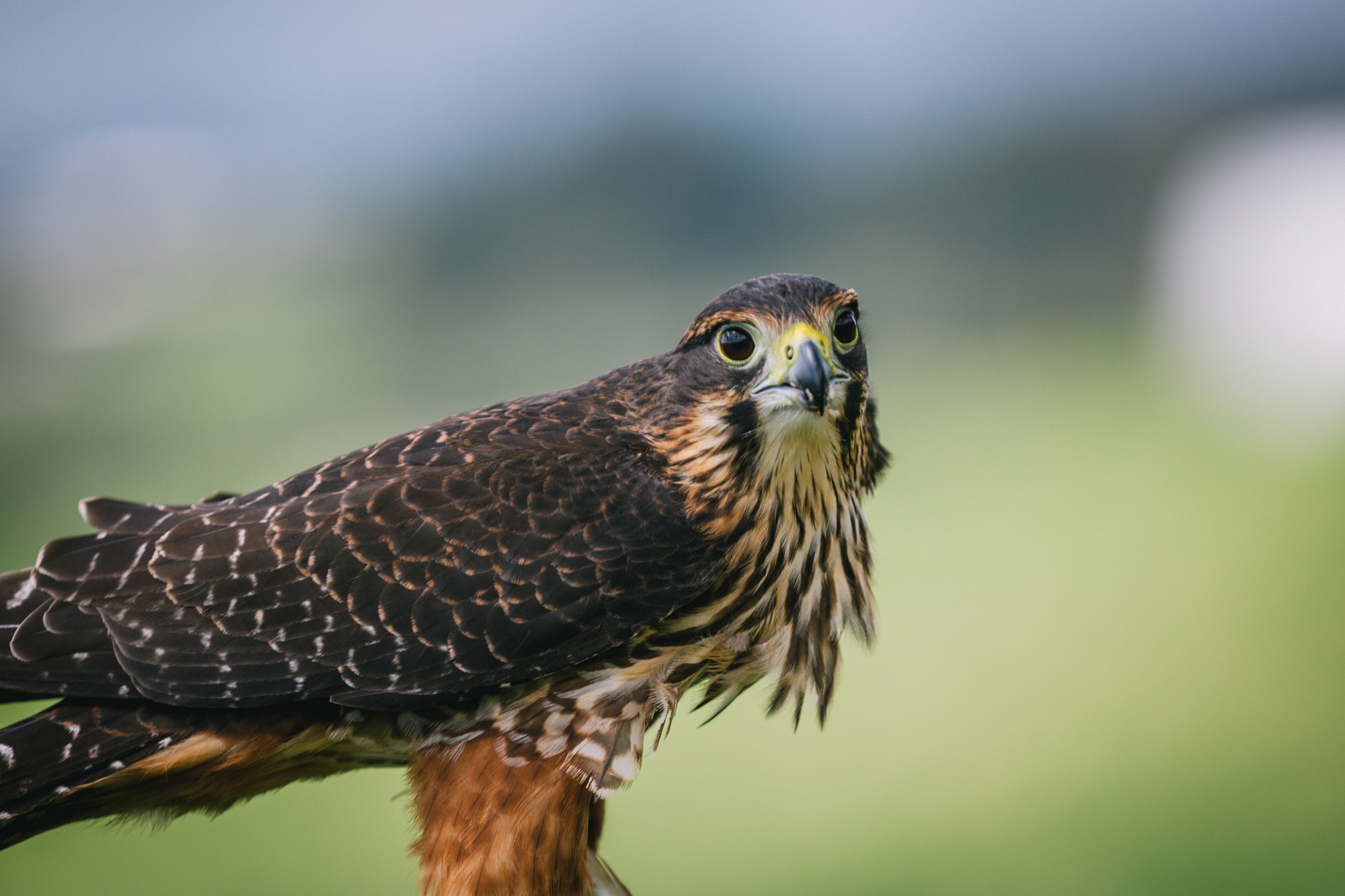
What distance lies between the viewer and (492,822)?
205 cm

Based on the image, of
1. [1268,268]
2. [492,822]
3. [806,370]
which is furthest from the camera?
[1268,268]

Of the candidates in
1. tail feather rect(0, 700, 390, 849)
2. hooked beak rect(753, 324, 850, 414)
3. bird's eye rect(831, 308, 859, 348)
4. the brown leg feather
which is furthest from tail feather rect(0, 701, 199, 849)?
bird's eye rect(831, 308, 859, 348)

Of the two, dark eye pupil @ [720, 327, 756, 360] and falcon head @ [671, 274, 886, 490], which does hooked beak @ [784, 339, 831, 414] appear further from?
dark eye pupil @ [720, 327, 756, 360]

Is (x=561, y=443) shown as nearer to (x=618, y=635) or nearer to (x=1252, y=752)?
(x=618, y=635)

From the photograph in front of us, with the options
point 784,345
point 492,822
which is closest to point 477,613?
point 492,822

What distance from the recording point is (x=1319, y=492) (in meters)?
8.43

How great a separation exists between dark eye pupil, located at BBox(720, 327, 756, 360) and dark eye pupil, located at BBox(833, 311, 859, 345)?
0.55ft

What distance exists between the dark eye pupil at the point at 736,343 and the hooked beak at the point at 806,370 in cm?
9

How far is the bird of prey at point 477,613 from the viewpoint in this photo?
78.1 inches

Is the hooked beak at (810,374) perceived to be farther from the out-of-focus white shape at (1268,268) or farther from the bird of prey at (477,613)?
the out-of-focus white shape at (1268,268)

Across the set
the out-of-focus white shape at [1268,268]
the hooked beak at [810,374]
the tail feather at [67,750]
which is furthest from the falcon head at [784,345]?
the out-of-focus white shape at [1268,268]

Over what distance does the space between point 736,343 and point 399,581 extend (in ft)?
2.59

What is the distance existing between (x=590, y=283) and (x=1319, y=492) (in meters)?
6.75

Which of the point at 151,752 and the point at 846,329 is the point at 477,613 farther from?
the point at 846,329
